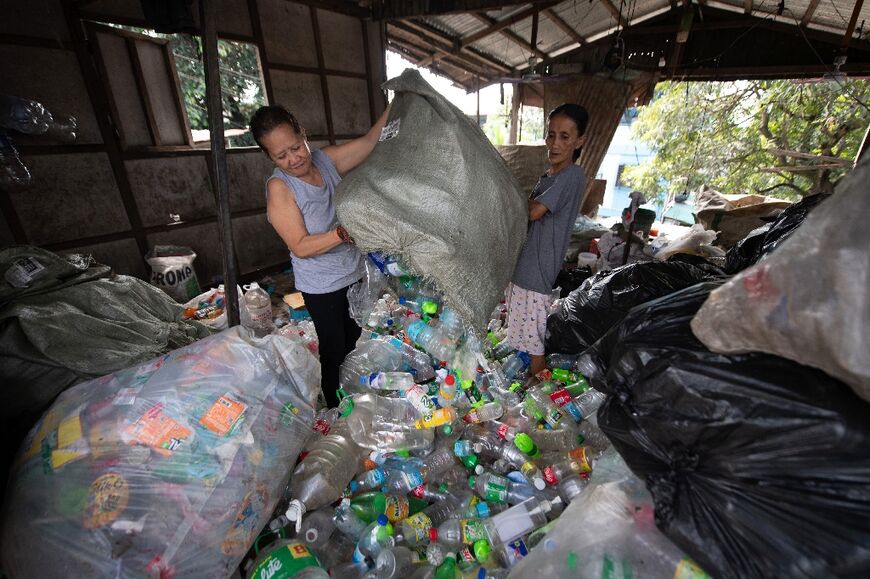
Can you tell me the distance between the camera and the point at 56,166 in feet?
9.75

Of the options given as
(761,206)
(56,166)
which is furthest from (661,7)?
(56,166)

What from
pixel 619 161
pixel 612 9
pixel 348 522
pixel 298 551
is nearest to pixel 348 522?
pixel 348 522

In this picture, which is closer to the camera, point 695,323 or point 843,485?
point 843,485

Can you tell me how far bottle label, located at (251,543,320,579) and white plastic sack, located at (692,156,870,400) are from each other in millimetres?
1332

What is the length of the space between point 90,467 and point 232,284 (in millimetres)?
1013

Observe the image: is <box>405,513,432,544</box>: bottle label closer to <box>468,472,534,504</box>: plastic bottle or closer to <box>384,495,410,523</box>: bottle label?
<box>384,495,410,523</box>: bottle label

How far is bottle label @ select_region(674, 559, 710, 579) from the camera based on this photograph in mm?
845

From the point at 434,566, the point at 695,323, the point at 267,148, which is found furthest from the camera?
the point at 267,148

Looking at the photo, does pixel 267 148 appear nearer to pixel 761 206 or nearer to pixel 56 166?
pixel 56 166

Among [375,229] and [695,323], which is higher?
[375,229]

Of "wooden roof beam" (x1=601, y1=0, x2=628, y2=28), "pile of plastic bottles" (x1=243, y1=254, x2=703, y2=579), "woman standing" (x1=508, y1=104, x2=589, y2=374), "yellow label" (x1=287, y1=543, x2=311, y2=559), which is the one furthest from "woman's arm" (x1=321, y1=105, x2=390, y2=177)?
"wooden roof beam" (x1=601, y1=0, x2=628, y2=28)

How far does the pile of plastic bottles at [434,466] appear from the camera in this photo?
53.4 inches

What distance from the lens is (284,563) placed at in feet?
3.66

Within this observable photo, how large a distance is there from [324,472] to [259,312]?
201cm
